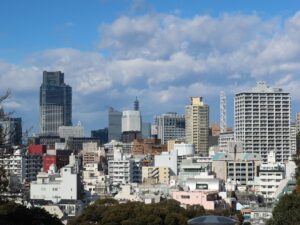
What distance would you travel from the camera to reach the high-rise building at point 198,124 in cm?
18312

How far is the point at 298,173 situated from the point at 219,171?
2898 inches

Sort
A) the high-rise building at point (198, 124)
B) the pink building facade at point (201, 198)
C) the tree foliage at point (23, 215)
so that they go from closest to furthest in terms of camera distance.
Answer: the tree foliage at point (23, 215) < the pink building facade at point (201, 198) < the high-rise building at point (198, 124)

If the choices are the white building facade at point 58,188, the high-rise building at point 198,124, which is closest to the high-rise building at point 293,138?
the high-rise building at point 198,124

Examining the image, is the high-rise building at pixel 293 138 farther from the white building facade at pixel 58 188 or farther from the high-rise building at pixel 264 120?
the white building facade at pixel 58 188

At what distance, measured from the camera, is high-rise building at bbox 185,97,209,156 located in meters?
183

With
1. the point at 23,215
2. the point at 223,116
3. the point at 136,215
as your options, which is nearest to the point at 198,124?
the point at 223,116

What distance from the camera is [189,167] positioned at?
106812mm

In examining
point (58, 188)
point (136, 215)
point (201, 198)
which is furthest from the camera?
point (58, 188)

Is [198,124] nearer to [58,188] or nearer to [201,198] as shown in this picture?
[58,188]

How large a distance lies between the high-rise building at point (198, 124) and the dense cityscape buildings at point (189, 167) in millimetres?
196

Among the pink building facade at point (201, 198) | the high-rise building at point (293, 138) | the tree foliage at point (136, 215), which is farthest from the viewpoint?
the high-rise building at point (293, 138)

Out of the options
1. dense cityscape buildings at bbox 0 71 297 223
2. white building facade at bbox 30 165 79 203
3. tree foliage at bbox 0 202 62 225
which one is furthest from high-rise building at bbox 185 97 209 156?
tree foliage at bbox 0 202 62 225

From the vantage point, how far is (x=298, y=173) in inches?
1567

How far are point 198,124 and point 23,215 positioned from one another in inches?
5863
